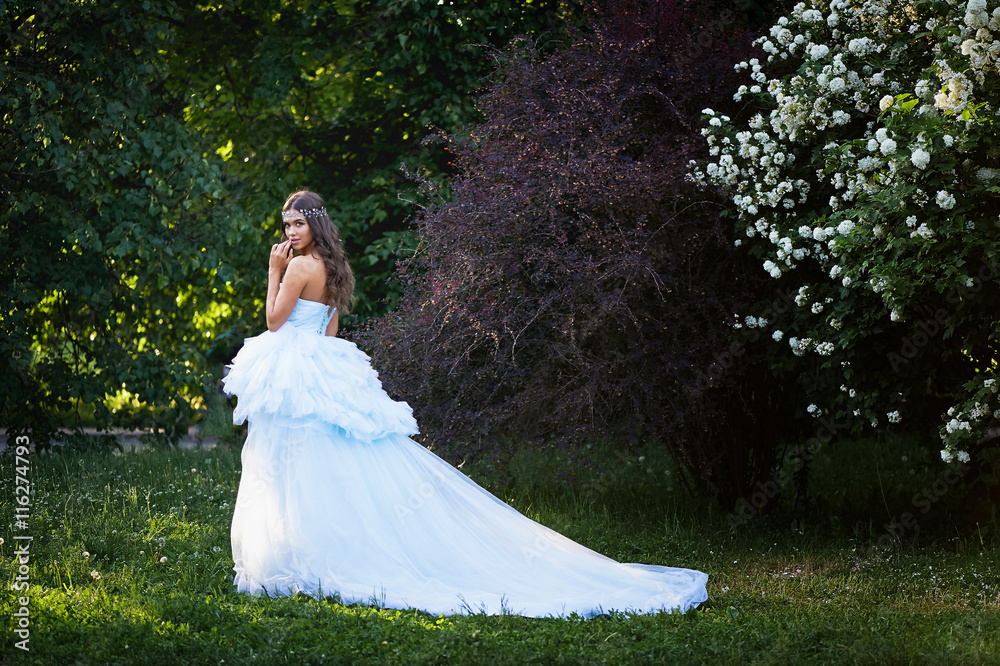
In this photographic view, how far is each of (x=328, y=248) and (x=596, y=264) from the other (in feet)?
5.19

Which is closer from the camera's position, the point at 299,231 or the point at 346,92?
the point at 299,231

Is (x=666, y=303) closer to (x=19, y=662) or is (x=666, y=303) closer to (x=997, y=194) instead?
(x=997, y=194)

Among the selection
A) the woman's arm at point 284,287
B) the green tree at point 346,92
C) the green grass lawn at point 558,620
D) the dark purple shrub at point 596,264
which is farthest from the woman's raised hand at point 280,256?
the green tree at point 346,92

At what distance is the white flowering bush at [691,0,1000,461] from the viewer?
4.50 metres

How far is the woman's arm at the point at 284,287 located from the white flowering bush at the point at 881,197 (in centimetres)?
245

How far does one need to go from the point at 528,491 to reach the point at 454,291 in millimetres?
2145

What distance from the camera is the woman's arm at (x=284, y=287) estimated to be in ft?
17.3

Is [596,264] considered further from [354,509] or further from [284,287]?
[354,509]

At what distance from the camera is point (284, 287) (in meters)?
5.29

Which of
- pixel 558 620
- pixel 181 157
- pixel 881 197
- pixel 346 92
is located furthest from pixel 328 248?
pixel 346 92

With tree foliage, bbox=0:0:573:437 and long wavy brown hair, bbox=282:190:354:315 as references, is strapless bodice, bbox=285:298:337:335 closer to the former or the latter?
long wavy brown hair, bbox=282:190:354:315

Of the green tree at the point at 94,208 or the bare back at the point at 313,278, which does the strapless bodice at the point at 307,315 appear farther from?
the green tree at the point at 94,208

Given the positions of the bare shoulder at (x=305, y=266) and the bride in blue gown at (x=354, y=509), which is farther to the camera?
the bare shoulder at (x=305, y=266)

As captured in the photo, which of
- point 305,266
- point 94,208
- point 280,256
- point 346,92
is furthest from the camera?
point 346,92
